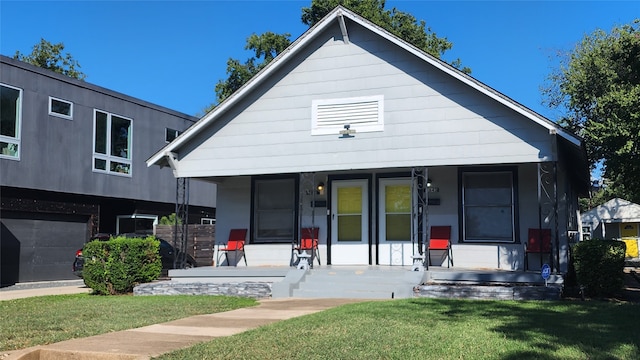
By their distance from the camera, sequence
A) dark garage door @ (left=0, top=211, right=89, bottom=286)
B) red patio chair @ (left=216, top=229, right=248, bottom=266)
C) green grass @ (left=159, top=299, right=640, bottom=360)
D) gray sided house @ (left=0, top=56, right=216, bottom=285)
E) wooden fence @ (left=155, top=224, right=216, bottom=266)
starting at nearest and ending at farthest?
1. green grass @ (left=159, top=299, right=640, bottom=360)
2. red patio chair @ (left=216, top=229, right=248, bottom=266)
3. gray sided house @ (left=0, top=56, right=216, bottom=285)
4. dark garage door @ (left=0, top=211, right=89, bottom=286)
5. wooden fence @ (left=155, top=224, right=216, bottom=266)

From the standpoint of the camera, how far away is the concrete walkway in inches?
246

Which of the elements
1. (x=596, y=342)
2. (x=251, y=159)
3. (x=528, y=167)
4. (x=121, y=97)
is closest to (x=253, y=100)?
(x=251, y=159)

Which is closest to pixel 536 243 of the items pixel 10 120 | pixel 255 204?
pixel 255 204

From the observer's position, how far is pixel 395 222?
14.3m

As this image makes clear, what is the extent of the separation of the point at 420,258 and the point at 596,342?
604 cm

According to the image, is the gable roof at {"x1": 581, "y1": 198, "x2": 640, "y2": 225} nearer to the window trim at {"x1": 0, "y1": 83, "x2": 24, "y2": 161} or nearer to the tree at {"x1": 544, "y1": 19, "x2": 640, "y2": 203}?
the tree at {"x1": 544, "y1": 19, "x2": 640, "y2": 203}

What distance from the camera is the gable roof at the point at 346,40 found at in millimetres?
11727

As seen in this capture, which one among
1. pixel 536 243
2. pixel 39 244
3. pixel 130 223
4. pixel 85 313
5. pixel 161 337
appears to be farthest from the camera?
pixel 130 223

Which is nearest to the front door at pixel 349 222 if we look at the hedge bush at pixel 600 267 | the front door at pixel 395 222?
the front door at pixel 395 222

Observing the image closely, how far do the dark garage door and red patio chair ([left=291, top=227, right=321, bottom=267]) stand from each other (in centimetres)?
946

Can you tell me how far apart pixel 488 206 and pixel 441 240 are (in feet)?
4.53

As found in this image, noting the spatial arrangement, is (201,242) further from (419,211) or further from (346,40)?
(346,40)

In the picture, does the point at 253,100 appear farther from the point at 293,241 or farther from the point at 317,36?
the point at 293,241

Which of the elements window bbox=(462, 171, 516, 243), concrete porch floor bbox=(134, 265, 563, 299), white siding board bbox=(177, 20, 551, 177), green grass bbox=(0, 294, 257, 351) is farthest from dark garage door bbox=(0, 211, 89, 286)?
window bbox=(462, 171, 516, 243)
